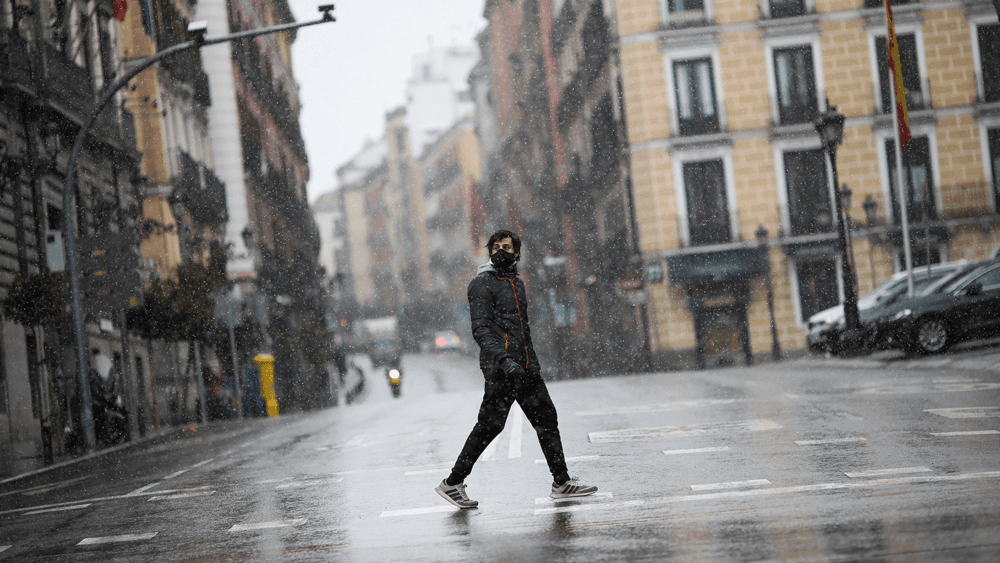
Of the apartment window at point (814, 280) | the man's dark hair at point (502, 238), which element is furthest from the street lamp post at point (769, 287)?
the man's dark hair at point (502, 238)

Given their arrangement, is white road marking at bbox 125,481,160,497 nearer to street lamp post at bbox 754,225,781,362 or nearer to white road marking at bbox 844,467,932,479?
white road marking at bbox 844,467,932,479

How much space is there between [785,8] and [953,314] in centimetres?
2243

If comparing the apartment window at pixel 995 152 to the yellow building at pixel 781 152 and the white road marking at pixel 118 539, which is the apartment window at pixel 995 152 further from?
the white road marking at pixel 118 539

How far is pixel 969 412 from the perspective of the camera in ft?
39.2

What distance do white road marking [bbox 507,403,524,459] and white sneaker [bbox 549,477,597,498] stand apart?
3.08 meters

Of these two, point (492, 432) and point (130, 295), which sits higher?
point (130, 295)

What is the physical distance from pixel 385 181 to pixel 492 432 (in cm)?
13624

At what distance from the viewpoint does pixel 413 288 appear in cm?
13250

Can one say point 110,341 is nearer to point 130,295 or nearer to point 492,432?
point 130,295

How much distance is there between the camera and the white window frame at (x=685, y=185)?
1650 inches

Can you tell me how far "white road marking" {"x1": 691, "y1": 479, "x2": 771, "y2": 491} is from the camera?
26.7 ft

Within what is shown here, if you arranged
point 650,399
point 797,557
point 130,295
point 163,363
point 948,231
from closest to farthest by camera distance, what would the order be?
point 797,557
point 650,399
point 130,295
point 163,363
point 948,231

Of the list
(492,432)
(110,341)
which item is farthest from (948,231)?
(492,432)

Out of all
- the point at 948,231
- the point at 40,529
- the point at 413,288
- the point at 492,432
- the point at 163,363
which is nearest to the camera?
the point at 492,432
